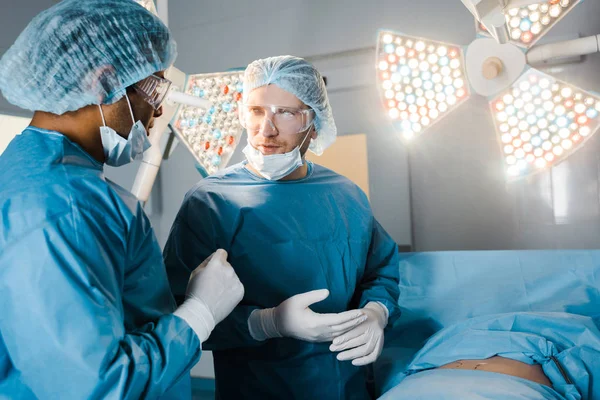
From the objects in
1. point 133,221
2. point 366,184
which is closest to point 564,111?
point 366,184

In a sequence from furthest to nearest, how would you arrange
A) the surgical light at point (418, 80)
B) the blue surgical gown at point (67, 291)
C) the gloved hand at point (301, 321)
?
the surgical light at point (418, 80), the gloved hand at point (301, 321), the blue surgical gown at point (67, 291)

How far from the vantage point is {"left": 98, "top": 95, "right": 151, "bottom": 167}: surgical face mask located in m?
0.93

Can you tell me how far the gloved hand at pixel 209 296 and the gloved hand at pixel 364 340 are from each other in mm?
434

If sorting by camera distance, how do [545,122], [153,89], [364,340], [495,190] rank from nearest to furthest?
[153,89]
[364,340]
[545,122]
[495,190]

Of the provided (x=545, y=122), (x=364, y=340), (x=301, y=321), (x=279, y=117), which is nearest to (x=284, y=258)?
(x=301, y=321)

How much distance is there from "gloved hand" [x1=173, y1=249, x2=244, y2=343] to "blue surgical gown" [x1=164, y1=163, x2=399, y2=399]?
0.89 ft

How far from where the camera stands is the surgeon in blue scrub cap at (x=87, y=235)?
728 mm

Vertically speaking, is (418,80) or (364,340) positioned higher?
→ (418,80)

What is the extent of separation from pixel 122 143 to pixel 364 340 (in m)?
0.92

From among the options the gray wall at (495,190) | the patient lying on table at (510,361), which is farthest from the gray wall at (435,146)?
the patient lying on table at (510,361)

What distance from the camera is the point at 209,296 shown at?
1032 mm

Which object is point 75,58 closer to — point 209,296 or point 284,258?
point 209,296

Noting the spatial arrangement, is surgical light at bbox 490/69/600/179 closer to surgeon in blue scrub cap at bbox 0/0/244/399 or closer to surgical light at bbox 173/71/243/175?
surgical light at bbox 173/71/243/175

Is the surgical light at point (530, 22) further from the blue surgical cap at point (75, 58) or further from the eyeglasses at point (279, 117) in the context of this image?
the blue surgical cap at point (75, 58)
